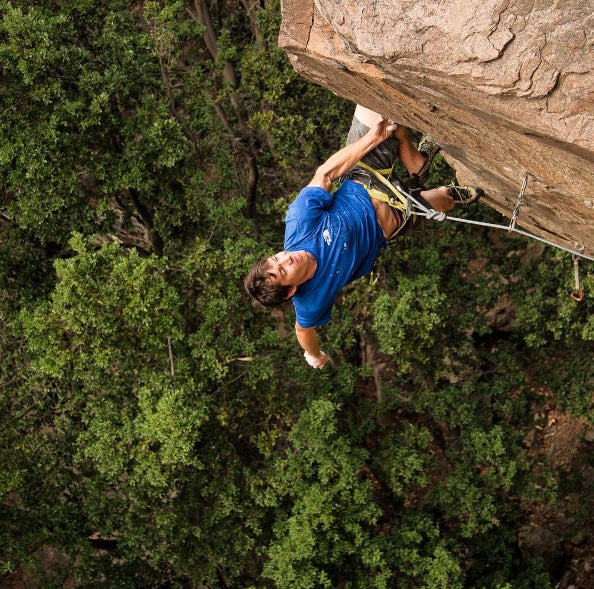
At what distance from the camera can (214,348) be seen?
9.97 meters

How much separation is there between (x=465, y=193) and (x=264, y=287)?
201cm

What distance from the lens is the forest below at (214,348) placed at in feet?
30.3

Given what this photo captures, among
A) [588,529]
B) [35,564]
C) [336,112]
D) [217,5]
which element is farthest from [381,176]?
[588,529]

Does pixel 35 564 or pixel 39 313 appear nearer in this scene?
pixel 39 313

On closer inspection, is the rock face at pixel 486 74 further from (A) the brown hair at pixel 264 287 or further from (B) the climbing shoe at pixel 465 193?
(A) the brown hair at pixel 264 287

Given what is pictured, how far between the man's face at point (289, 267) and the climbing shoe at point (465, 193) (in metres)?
1.59

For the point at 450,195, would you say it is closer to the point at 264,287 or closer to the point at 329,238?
the point at 329,238

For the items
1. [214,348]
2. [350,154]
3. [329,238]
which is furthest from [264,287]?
[214,348]

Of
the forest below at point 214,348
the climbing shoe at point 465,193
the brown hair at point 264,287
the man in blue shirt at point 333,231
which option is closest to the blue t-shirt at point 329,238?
the man in blue shirt at point 333,231

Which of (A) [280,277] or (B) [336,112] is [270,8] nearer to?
(B) [336,112]

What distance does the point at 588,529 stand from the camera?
15.1 m

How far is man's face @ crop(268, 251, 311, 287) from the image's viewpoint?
5422 mm

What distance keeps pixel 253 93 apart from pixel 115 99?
7.39 feet

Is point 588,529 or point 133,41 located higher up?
point 133,41
